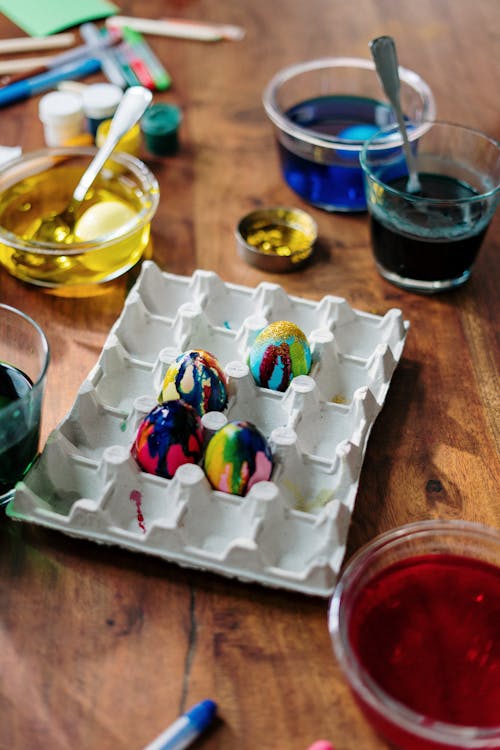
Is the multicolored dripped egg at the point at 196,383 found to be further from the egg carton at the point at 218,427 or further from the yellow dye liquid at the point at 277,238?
the yellow dye liquid at the point at 277,238

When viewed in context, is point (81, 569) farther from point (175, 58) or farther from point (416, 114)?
point (175, 58)

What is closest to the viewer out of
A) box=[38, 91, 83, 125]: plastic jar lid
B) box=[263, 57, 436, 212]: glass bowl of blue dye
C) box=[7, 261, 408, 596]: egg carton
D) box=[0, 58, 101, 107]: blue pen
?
box=[7, 261, 408, 596]: egg carton

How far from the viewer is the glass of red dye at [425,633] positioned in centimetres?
76

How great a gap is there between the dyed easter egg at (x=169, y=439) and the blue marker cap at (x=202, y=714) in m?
0.25

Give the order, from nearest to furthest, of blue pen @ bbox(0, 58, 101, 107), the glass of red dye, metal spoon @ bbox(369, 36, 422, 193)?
the glass of red dye → metal spoon @ bbox(369, 36, 422, 193) → blue pen @ bbox(0, 58, 101, 107)

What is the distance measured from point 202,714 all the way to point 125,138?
0.96m

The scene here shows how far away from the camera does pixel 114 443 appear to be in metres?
1.01

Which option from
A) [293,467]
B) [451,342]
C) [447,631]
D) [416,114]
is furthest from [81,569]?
[416,114]

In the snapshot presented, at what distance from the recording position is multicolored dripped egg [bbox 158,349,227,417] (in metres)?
0.98

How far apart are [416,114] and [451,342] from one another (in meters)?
0.47

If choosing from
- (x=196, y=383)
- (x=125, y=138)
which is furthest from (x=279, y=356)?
(x=125, y=138)

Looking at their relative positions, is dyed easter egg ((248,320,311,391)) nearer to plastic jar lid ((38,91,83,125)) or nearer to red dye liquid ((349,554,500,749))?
red dye liquid ((349,554,500,749))

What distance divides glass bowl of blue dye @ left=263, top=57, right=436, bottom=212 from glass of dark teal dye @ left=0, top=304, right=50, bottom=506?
1.87ft

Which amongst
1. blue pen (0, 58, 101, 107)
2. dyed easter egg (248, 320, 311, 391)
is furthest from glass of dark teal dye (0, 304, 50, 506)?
blue pen (0, 58, 101, 107)
